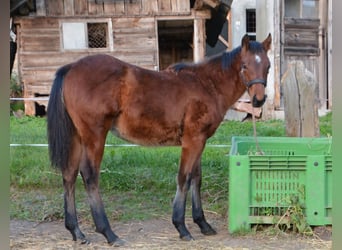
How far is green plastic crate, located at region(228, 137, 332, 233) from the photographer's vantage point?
3393mm

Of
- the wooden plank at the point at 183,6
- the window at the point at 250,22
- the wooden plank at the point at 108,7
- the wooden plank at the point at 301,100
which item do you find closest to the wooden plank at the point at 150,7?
the wooden plank at the point at 183,6

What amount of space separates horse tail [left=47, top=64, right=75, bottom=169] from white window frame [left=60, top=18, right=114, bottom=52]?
8395mm

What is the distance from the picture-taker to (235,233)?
3.48 meters

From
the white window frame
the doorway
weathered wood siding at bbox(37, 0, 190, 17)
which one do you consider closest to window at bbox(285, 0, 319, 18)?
the doorway

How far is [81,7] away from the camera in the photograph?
1150cm

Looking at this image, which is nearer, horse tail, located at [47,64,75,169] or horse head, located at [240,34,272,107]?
horse tail, located at [47,64,75,169]

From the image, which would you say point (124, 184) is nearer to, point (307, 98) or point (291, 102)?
point (291, 102)

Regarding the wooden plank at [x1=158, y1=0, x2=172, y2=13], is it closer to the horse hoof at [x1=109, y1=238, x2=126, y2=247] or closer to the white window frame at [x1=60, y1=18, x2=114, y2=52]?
the white window frame at [x1=60, y1=18, x2=114, y2=52]

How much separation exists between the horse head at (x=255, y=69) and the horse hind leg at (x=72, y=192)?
1.38m

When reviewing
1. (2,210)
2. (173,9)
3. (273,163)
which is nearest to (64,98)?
(273,163)

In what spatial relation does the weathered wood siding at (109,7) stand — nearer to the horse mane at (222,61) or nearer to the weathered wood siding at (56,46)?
the weathered wood siding at (56,46)

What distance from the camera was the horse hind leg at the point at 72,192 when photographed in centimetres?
343

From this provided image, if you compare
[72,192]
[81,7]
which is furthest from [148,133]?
[81,7]

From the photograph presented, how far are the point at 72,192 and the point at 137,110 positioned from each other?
80cm
